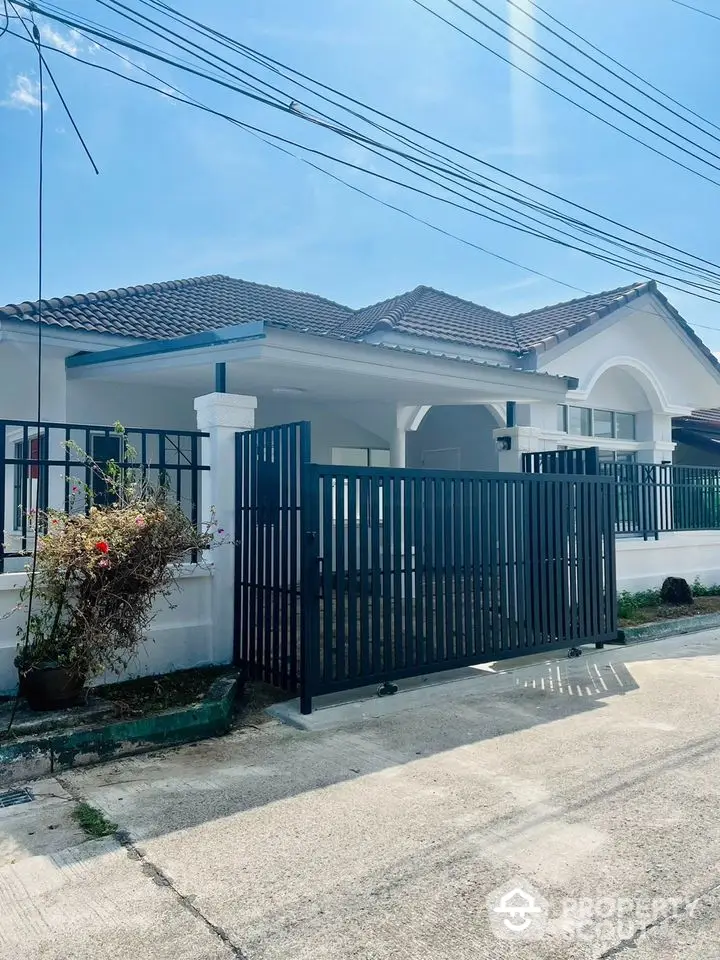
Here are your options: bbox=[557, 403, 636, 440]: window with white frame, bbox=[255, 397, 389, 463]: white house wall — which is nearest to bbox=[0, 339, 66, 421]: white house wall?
bbox=[255, 397, 389, 463]: white house wall

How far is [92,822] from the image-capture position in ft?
12.6

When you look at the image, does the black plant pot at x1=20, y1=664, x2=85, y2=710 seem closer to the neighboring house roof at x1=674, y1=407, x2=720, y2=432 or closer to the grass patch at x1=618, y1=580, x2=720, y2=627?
the grass patch at x1=618, y1=580, x2=720, y2=627

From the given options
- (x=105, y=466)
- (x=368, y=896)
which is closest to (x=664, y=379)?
(x=105, y=466)

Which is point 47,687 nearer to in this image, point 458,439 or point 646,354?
point 458,439

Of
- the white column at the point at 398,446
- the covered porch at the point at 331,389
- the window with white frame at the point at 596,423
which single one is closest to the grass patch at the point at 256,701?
the covered porch at the point at 331,389

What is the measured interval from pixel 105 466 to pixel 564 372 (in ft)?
28.3

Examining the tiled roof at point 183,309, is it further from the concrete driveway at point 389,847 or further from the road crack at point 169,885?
the road crack at point 169,885

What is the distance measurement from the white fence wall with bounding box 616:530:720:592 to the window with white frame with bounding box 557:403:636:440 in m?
2.62

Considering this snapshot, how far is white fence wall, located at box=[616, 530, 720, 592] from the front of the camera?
35.7ft

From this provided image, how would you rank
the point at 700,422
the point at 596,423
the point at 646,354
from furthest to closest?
the point at 700,422 < the point at 646,354 < the point at 596,423

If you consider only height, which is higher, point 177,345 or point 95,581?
point 177,345

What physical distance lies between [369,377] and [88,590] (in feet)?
13.0

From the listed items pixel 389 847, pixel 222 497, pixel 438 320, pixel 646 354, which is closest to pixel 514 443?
pixel 438 320

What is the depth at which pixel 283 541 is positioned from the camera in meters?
6.05
